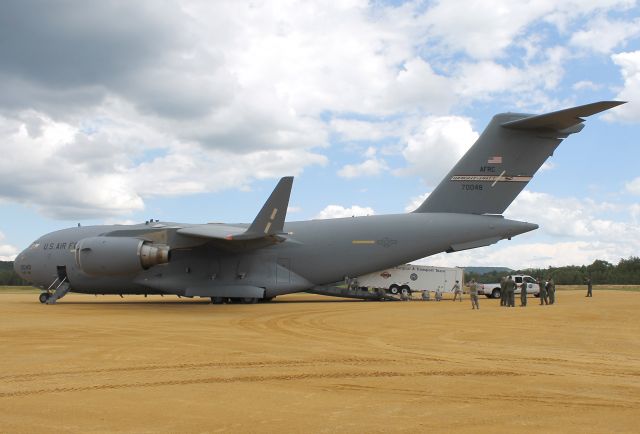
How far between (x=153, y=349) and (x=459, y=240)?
15585 mm

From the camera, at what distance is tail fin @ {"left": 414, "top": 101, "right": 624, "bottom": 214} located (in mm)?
22516

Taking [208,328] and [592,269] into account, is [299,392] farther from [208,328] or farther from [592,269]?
[592,269]

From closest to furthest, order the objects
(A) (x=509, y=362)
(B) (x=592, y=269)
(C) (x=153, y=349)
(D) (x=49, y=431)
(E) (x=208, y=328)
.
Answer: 1. (D) (x=49, y=431)
2. (A) (x=509, y=362)
3. (C) (x=153, y=349)
4. (E) (x=208, y=328)
5. (B) (x=592, y=269)

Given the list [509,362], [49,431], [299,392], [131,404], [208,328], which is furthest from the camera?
[208,328]

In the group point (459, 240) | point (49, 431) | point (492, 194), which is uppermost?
point (492, 194)

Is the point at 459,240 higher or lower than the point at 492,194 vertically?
lower

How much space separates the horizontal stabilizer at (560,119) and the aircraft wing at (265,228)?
950 centimetres

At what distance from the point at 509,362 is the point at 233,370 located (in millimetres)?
3581

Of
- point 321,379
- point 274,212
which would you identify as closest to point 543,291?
point 274,212

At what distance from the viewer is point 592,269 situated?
2721 inches

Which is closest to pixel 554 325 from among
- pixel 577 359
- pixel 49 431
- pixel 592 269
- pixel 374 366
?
pixel 577 359

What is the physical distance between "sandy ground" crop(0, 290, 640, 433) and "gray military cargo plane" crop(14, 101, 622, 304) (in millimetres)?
9146

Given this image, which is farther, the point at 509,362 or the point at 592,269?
the point at 592,269

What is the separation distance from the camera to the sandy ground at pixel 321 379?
4.95m
